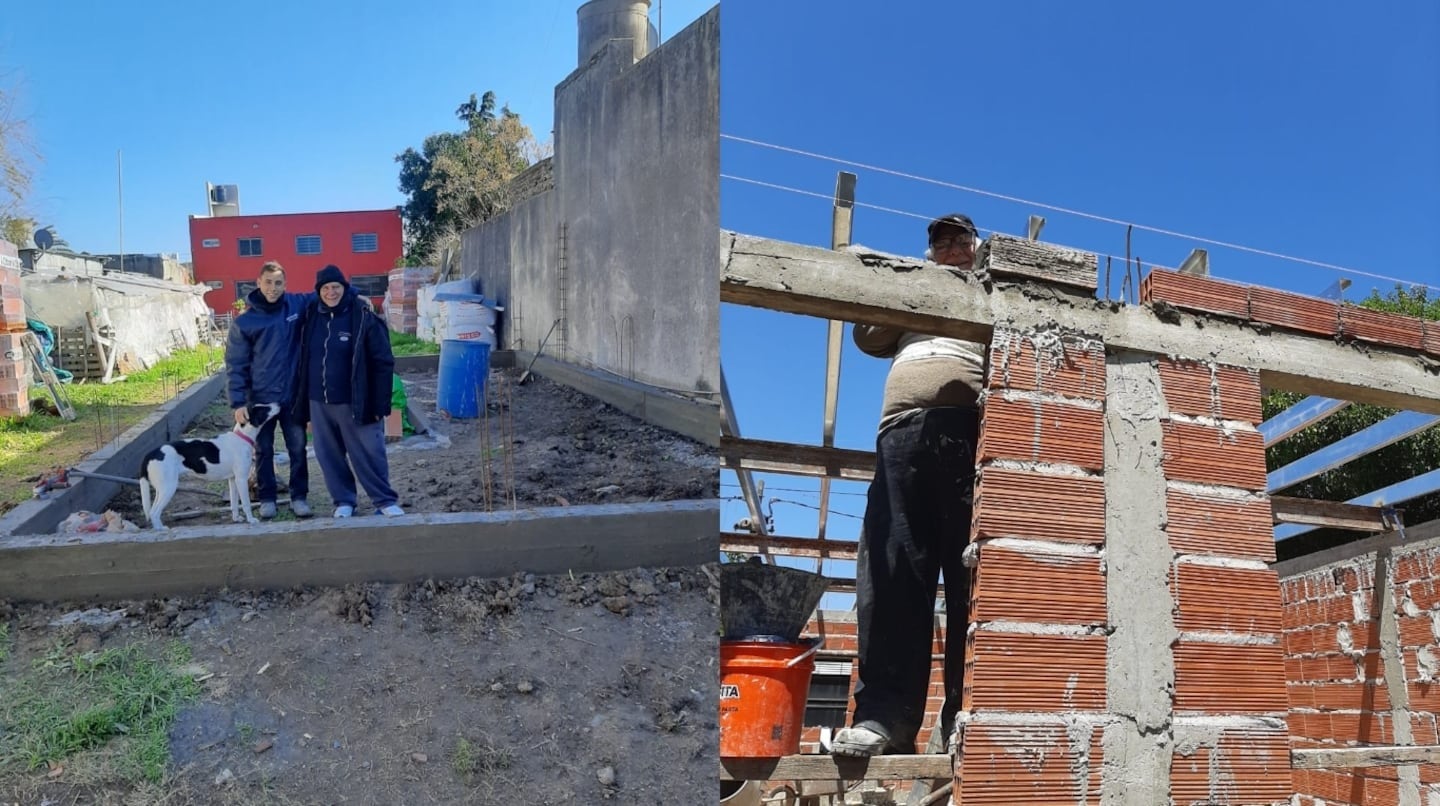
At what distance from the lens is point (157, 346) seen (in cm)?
1470

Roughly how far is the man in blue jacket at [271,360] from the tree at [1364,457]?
9078 mm

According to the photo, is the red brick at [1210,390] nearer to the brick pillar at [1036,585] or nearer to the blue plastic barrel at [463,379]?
the brick pillar at [1036,585]

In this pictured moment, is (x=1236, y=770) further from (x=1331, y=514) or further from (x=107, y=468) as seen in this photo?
(x=107, y=468)

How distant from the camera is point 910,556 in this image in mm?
2383

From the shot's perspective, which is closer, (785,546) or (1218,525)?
(1218,525)

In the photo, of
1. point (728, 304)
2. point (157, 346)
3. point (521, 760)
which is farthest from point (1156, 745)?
point (157, 346)

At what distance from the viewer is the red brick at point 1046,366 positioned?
223cm

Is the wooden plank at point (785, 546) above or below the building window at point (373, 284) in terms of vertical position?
below

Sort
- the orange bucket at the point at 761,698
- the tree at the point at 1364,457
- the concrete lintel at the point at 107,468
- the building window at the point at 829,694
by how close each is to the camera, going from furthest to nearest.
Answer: the tree at the point at 1364,457 < the building window at the point at 829,694 < the concrete lintel at the point at 107,468 < the orange bucket at the point at 761,698

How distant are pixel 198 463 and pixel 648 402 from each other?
3846mm

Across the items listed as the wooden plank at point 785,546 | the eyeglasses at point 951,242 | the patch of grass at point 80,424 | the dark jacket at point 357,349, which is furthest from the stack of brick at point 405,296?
the eyeglasses at point 951,242

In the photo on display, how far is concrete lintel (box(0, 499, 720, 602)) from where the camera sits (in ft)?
13.5

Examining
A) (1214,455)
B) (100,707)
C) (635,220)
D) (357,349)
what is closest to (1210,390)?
(1214,455)

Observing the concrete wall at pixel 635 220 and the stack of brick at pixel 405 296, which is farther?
the stack of brick at pixel 405 296
